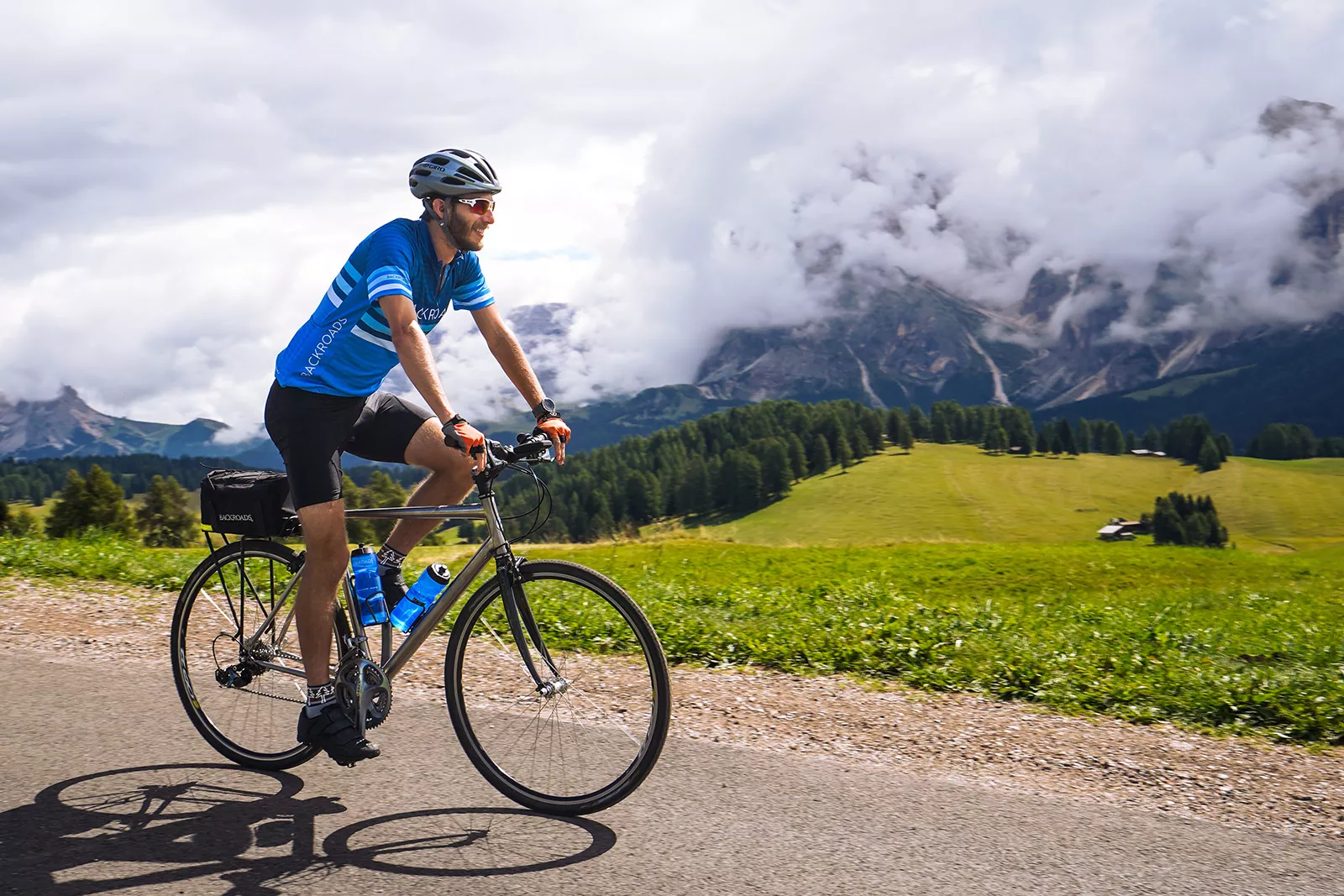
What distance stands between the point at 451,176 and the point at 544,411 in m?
1.12

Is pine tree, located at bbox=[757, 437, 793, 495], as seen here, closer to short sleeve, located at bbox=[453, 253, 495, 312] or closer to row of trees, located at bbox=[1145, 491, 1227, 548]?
row of trees, located at bbox=[1145, 491, 1227, 548]

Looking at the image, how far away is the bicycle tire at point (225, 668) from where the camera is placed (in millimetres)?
4996

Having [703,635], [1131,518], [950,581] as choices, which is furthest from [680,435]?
[703,635]

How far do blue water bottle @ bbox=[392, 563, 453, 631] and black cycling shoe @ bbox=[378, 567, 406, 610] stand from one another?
0.21 meters

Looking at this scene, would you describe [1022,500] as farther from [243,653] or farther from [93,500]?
[243,653]

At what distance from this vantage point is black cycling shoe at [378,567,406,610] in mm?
4895

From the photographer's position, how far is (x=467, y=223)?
453 centimetres

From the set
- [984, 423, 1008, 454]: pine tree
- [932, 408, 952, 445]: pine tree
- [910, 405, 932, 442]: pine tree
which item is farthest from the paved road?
[932, 408, 952, 445]: pine tree

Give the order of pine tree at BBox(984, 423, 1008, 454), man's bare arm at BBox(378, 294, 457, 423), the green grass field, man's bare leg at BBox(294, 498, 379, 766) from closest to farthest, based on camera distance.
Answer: man's bare arm at BBox(378, 294, 457, 423), man's bare leg at BBox(294, 498, 379, 766), the green grass field, pine tree at BBox(984, 423, 1008, 454)

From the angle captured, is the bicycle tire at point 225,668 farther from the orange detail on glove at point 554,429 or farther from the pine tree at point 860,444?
the pine tree at point 860,444

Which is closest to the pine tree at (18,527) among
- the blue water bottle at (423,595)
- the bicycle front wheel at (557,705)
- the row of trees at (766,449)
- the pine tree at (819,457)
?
the blue water bottle at (423,595)

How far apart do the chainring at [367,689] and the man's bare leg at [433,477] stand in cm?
57

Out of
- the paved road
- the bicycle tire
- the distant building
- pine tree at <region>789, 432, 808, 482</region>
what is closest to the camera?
the paved road

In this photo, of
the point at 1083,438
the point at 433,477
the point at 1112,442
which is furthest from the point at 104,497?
the point at 1112,442
